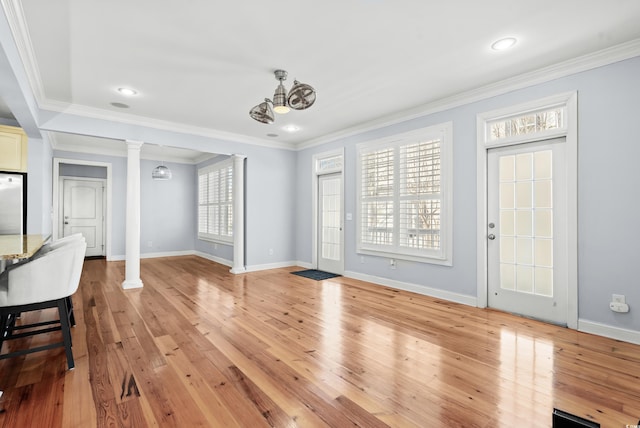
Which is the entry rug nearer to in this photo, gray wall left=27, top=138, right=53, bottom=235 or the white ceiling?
the white ceiling

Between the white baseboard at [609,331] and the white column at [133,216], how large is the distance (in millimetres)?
5692

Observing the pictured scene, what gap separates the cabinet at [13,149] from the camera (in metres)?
4.41

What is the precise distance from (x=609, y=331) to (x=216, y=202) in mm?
7276

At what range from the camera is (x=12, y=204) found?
4.41 m

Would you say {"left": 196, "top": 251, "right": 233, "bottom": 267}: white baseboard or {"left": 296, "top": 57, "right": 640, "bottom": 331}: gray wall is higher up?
{"left": 296, "top": 57, "right": 640, "bottom": 331}: gray wall

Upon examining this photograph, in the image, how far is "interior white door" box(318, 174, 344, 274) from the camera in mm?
5977

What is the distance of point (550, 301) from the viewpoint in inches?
132

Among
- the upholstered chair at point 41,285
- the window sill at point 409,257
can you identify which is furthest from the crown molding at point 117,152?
the upholstered chair at point 41,285

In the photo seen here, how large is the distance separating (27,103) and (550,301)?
583 centimetres

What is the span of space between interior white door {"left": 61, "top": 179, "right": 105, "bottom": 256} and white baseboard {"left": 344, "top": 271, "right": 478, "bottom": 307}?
657 cm

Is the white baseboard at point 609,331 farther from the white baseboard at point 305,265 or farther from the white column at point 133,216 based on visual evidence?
the white column at point 133,216

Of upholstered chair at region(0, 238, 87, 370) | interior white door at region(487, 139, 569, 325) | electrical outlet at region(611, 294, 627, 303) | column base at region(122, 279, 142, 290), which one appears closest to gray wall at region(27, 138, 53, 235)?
column base at region(122, 279, 142, 290)

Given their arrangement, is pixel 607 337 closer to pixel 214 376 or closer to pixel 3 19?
pixel 214 376

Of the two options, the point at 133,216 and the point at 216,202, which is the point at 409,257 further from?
the point at 216,202
